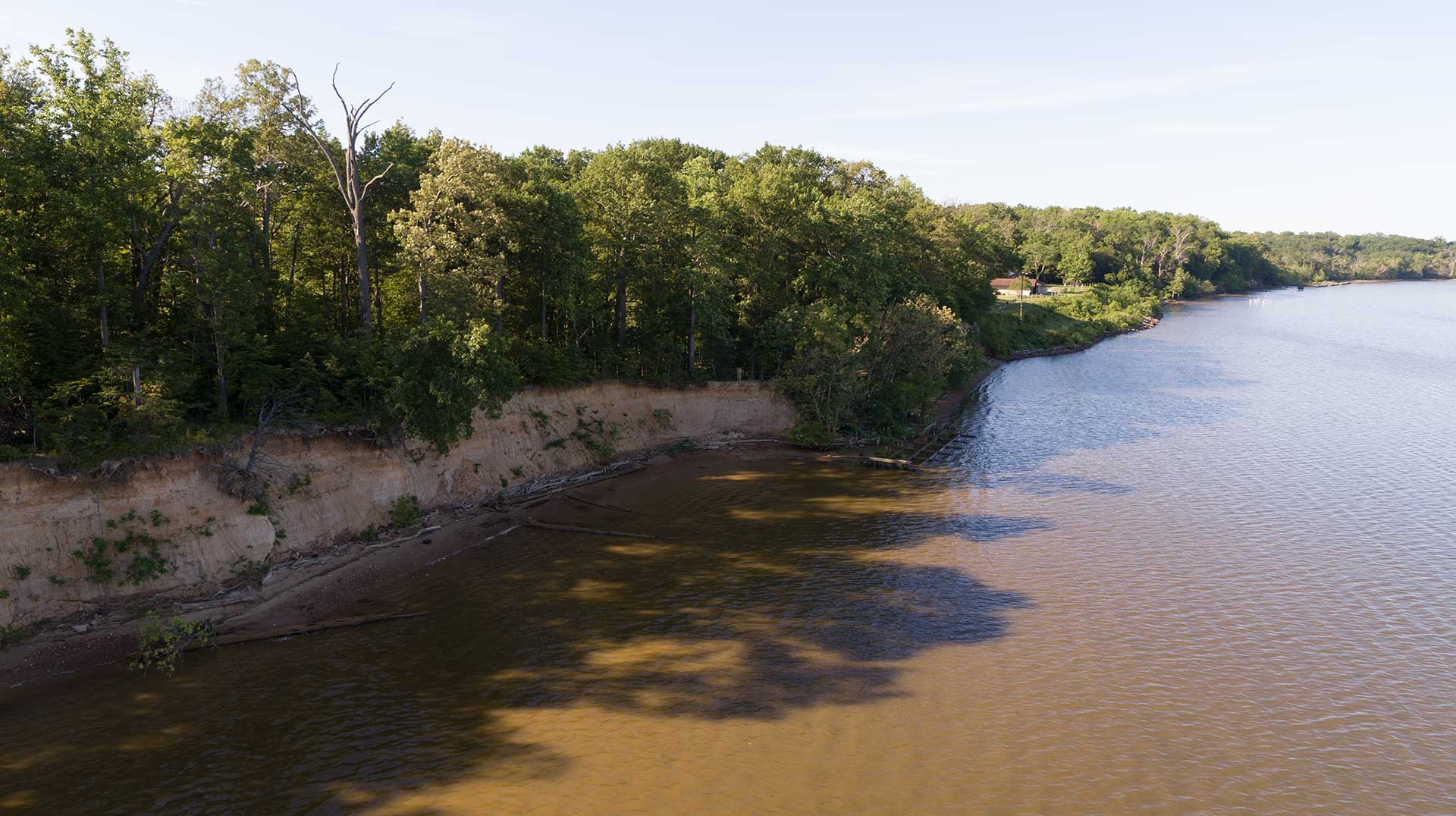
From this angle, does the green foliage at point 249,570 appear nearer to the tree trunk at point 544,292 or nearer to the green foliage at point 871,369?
the tree trunk at point 544,292

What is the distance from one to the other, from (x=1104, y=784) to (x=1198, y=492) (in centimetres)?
3049

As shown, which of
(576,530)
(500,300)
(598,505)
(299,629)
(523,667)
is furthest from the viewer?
(598,505)

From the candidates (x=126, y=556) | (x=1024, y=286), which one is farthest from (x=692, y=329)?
(x=1024, y=286)

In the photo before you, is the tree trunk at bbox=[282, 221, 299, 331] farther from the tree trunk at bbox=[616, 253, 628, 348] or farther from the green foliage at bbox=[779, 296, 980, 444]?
the green foliage at bbox=[779, 296, 980, 444]

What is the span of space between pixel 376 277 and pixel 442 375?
12.7 meters

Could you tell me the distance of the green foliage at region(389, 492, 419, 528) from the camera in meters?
35.8

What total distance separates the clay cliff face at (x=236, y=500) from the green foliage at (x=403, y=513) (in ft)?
0.90

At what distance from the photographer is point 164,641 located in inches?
992

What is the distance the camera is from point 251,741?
69.6 feet

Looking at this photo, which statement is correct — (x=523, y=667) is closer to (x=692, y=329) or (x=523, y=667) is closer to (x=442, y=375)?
(x=442, y=375)

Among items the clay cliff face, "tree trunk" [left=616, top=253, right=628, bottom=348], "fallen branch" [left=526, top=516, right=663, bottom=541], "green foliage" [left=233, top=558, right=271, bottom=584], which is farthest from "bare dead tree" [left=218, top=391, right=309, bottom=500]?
"tree trunk" [left=616, top=253, right=628, bottom=348]

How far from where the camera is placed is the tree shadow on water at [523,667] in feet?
65.8

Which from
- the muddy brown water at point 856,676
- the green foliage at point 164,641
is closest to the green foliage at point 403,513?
the muddy brown water at point 856,676

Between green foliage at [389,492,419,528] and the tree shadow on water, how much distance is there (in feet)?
12.6
